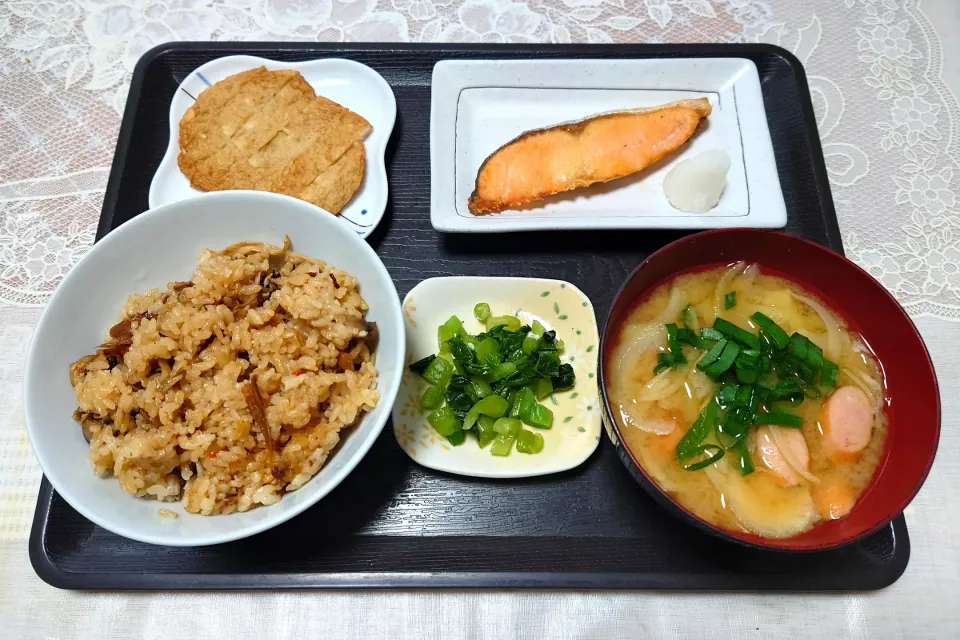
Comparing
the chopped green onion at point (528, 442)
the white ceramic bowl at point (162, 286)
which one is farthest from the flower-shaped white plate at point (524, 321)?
the white ceramic bowl at point (162, 286)

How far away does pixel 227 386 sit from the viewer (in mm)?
1606

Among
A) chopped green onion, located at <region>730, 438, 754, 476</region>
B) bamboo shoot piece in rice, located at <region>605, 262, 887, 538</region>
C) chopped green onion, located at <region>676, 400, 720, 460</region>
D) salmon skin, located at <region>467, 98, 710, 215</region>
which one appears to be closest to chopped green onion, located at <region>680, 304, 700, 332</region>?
bamboo shoot piece in rice, located at <region>605, 262, 887, 538</region>

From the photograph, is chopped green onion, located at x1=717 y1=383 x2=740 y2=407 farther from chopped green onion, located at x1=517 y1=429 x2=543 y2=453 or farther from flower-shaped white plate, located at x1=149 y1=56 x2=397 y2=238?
flower-shaped white plate, located at x1=149 y1=56 x2=397 y2=238

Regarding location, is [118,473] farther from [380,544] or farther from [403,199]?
[403,199]

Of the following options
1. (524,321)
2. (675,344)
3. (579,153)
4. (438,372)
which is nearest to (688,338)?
(675,344)

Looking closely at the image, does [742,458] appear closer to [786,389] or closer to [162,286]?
[786,389]

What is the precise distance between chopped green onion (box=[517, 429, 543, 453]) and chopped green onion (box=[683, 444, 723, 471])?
0.42m

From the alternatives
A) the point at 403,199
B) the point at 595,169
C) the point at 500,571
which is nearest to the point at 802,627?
the point at 500,571

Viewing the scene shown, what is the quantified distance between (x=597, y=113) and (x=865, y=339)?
1.30 metres

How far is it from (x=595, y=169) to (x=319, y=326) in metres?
1.22

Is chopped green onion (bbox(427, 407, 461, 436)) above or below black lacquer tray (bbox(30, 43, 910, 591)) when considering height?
above

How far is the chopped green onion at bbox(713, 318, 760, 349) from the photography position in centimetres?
180

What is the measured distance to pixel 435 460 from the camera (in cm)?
185

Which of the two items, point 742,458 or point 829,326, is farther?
point 829,326
